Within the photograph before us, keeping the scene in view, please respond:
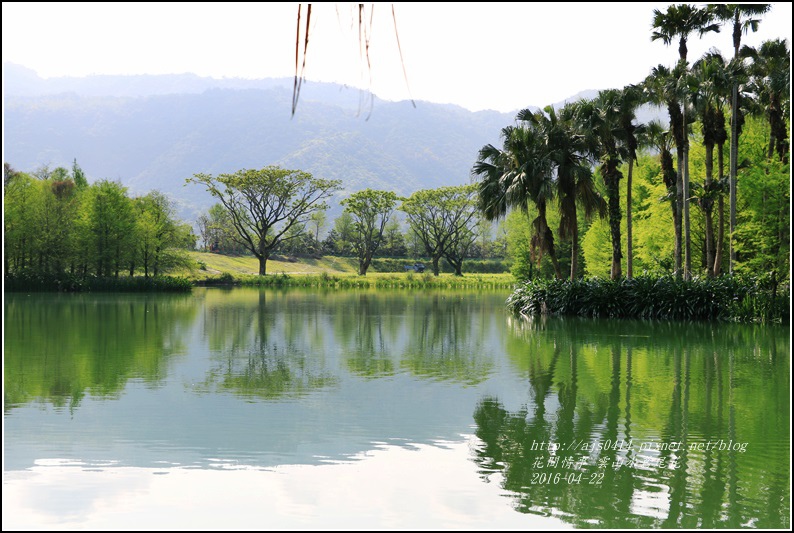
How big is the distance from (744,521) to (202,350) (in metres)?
15.1

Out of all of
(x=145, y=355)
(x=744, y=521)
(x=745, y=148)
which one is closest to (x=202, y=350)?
(x=145, y=355)

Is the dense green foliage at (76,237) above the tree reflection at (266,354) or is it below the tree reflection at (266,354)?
above

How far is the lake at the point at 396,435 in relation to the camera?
6.98 m

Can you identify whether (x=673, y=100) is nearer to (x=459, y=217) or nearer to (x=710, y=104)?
(x=710, y=104)

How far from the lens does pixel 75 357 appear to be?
690 inches

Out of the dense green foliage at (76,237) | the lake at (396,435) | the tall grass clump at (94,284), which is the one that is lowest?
the lake at (396,435)

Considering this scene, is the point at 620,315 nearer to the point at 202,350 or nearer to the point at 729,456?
the point at 202,350

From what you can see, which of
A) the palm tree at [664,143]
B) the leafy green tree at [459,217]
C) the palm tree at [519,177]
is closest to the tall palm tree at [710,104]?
the palm tree at [664,143]

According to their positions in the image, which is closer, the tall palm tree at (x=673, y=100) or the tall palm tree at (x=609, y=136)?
the tall palm tree at (x=673, y=100)

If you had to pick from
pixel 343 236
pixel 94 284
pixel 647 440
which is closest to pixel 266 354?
pixel 647 440

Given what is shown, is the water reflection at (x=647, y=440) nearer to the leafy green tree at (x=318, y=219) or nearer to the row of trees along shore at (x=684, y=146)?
the row of trees along shore at (x=684, y=146)

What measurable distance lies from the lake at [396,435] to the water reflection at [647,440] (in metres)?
0.03

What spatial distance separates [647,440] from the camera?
31.2 ft

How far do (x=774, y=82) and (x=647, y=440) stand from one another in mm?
20797
